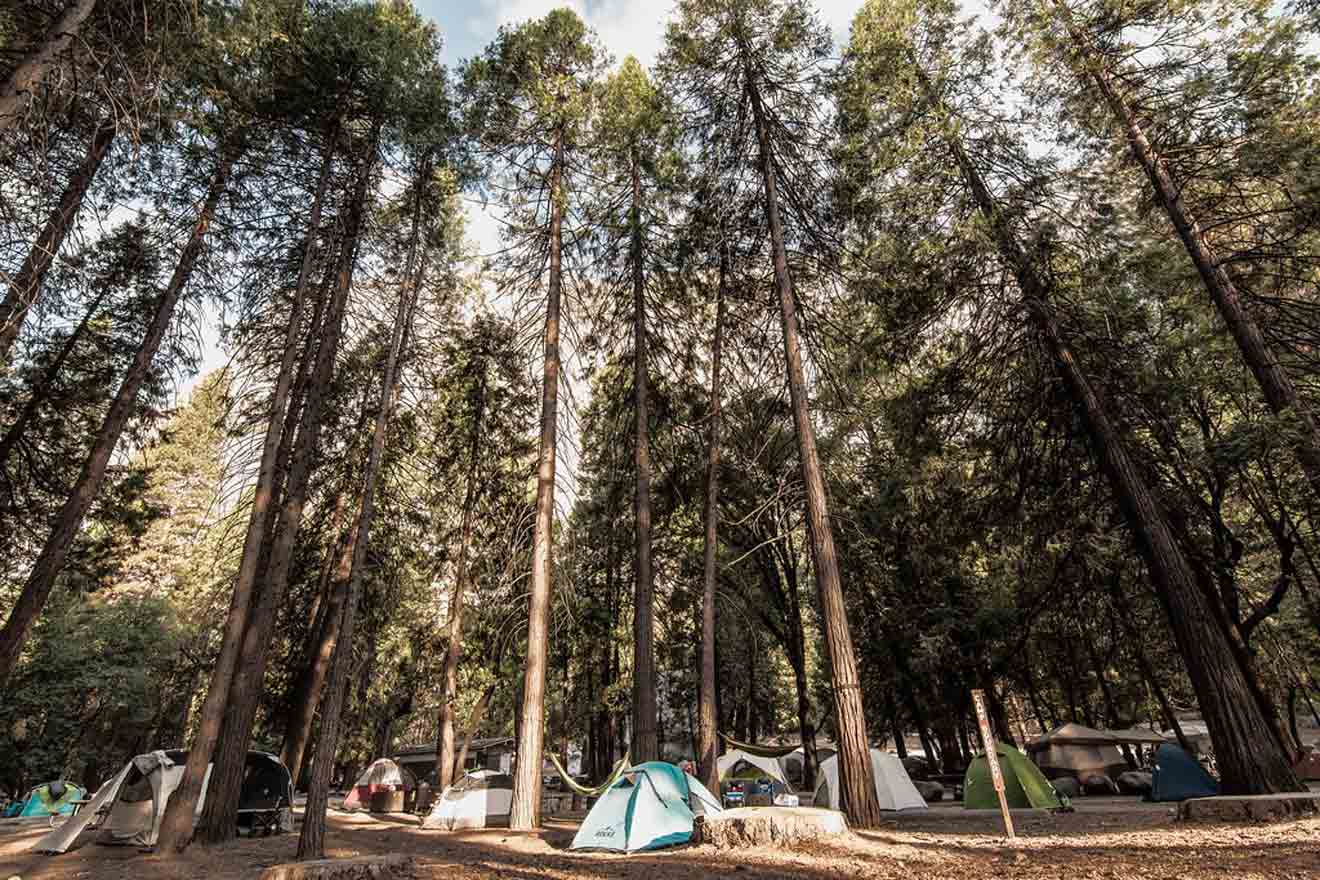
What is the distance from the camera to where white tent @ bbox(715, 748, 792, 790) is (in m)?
20.9

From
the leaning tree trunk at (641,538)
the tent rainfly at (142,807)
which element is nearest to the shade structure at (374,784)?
the tent rainfly at (142,807)

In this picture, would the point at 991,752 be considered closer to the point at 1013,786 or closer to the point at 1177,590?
the point at 1177,590

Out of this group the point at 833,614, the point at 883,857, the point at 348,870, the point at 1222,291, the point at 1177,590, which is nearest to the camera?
the point at 348,870

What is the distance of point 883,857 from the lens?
669cm

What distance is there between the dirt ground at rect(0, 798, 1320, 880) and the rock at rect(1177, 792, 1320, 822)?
415mm

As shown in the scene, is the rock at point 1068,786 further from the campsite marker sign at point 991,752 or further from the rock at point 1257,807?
the campsite marker sign at point 991,752

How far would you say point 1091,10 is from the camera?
10.6 meters

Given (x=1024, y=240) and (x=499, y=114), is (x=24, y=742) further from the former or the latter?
(x=1024, y=240)

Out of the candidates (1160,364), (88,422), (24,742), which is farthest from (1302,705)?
(24,742)

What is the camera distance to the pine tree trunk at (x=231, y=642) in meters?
9.05

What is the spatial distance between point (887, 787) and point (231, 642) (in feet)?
48.6

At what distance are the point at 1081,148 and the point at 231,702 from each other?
17.9 metres

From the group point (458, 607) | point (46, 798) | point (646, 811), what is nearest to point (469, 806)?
point (458, 607)

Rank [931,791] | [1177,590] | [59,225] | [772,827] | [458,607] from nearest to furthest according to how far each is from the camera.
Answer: [59,225] < [772,827] < [1177,590] < [458,607] < [931,791]
